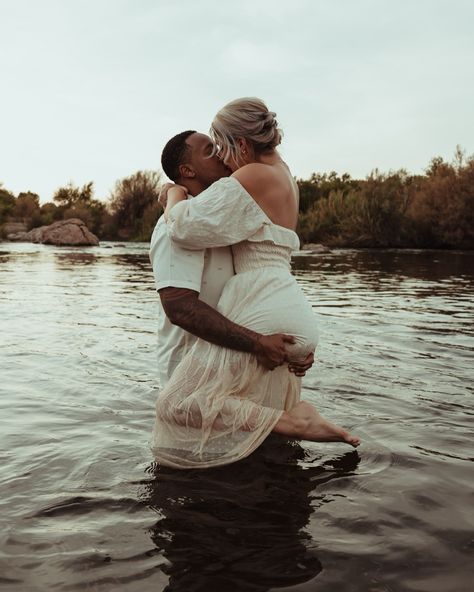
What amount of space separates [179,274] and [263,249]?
1.52 feet

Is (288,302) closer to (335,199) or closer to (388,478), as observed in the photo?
(388,478)

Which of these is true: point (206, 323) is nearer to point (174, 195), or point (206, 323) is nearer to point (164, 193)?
point (174, 195)

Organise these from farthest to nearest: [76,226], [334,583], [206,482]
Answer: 1. [76,226]
2. [206,482]
3. [334,583]

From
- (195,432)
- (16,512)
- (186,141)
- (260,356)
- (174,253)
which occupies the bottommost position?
(16,512)

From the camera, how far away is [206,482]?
308 centimetres

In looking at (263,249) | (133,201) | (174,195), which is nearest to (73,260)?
(174,195)

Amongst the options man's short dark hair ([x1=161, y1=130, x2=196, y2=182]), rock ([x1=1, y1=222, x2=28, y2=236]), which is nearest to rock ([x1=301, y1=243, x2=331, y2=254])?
rock ([x1=1, y1=222, x2=28, y2=236])

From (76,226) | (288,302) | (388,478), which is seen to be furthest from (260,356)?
(76,226)

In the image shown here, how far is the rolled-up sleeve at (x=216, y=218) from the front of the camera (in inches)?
121

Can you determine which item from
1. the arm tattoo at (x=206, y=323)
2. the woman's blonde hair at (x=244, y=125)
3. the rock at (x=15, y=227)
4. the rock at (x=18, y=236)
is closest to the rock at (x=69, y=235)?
the rock at (x=18, y=236)

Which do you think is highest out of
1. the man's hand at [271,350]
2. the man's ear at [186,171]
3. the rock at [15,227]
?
the rock at [15,227]

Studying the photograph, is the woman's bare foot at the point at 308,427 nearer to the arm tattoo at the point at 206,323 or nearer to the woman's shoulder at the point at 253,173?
the arm tattoo at the point at 206,323

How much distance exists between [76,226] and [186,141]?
127 ft

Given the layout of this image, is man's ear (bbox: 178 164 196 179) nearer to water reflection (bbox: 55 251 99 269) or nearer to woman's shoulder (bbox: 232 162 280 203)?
woman's shoulder (bbox: 232 162 280 203)
